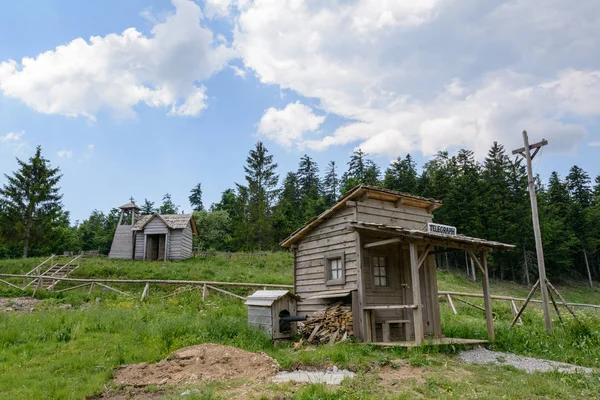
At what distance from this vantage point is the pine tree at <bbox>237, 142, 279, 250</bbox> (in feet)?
132

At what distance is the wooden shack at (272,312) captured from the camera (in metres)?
12.1

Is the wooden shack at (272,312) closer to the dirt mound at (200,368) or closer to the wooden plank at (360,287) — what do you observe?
the wooden plank at (360,287)

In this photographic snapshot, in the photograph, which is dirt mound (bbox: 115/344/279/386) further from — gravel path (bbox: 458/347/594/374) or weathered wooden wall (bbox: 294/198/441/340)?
gravel path (bbox: 458/347/594/374)

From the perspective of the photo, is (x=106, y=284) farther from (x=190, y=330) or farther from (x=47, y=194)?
(x=47, y=194)

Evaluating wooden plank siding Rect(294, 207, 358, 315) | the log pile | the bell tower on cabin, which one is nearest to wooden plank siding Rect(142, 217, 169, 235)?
the bell tower on cabin

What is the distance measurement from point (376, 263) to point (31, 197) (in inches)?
1457

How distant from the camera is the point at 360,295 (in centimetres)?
1179

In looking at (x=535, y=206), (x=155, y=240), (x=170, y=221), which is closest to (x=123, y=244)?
(x=155, y=240)

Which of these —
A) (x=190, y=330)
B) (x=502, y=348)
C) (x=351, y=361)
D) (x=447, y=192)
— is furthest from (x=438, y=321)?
(x=447, y=192)

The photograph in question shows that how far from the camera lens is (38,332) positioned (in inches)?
461

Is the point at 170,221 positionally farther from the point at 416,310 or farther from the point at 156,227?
the point at 416,310

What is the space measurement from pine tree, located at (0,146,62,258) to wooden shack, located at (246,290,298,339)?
32368 millimetres

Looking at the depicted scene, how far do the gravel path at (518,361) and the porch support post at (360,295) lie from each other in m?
2.51

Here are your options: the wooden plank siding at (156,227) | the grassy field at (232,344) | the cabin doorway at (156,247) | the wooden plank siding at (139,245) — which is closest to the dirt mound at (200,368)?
the grassy field at (232,344)
